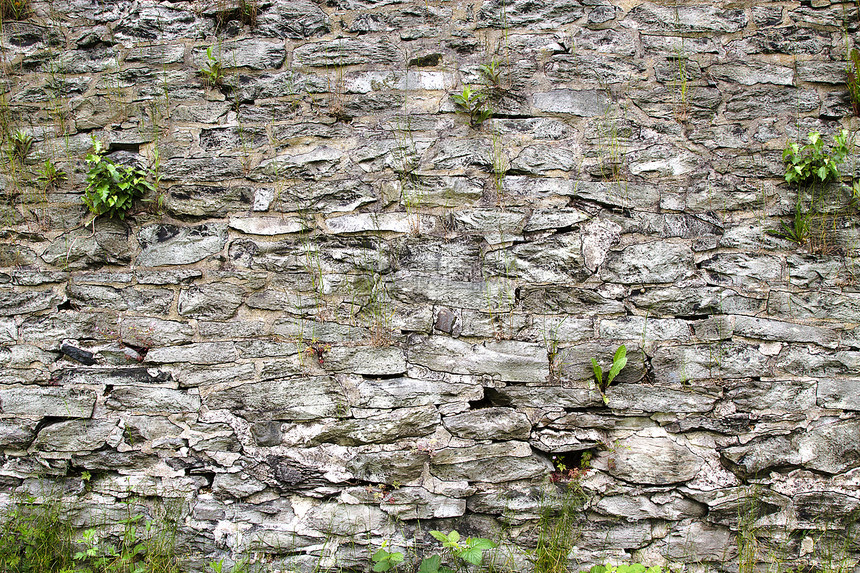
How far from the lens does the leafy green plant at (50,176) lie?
2.62 metres

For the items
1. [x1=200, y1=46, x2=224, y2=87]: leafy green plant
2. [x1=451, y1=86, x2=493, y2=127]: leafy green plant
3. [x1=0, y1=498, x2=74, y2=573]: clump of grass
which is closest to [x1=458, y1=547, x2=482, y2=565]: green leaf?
[x1=0, y1=498, x2=74, y2=573]: clump of grass

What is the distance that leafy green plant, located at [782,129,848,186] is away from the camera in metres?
2.41

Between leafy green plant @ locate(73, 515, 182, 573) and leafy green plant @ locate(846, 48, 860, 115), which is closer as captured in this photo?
leafy green plant @ locate(73, 515, 182, 573)

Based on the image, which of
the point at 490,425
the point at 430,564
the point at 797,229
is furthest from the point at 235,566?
the point at 797,229

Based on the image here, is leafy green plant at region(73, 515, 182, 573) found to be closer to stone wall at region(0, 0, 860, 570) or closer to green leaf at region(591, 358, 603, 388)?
stone wall at region(0, 0, 860, 570)

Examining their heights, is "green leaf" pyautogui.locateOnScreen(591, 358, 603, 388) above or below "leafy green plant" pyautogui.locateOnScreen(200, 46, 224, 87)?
below

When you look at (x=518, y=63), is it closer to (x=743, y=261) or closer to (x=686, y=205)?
(x=686, y=205)

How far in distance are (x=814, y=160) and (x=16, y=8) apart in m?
4.15

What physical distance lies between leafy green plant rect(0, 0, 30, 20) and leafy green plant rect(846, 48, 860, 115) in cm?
427

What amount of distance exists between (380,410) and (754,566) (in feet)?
5.69

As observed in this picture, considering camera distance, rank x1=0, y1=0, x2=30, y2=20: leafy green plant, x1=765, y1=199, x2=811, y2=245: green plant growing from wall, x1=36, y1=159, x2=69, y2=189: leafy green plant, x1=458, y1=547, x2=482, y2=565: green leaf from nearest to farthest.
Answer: x1=458, y1=547, x2=482, y2=565: green leaf
x1=765, y1=199, x2=811, y2=245: green plant growing from wall
x1=36, y1=159, x2=69, y2=189: leafy green plant
x1=0, y1=0, x2=30, y2=20: leafy green plant

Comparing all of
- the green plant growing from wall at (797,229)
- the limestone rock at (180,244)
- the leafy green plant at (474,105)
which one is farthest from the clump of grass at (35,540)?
the green plant growing from wall at (797,229)

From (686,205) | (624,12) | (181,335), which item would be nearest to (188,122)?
(181,335)

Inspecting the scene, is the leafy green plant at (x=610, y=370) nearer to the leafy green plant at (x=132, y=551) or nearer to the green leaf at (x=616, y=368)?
the green leaf at (x=616, y=368)
